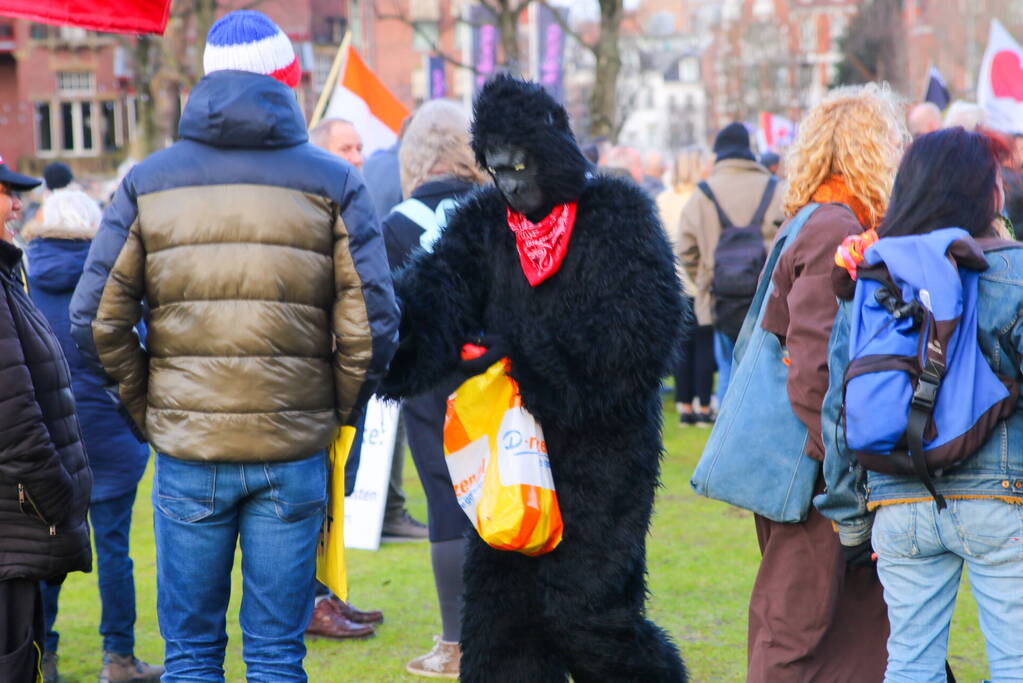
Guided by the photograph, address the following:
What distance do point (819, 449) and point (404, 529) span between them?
414cm

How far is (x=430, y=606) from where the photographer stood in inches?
243

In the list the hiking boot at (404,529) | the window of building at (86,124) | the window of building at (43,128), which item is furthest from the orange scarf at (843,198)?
the window of building at (86,124)

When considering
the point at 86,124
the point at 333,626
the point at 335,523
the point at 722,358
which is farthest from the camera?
the point at 86,124

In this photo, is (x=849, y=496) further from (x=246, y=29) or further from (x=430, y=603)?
(x=430, y=603)

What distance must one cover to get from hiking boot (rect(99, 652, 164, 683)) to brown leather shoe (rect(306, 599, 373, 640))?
2.57 ft

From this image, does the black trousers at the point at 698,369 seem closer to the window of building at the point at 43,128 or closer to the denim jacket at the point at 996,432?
the denim jacket at the point at 996,432

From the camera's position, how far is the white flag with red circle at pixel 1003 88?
34.6 ft

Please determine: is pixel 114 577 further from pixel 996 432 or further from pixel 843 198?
pixel 996 432

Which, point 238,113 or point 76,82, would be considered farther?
point 76,82

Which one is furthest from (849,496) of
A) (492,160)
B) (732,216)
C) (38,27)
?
(38,27)

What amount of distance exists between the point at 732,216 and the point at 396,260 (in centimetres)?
465

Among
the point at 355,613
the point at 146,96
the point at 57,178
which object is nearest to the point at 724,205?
the point at 355,613

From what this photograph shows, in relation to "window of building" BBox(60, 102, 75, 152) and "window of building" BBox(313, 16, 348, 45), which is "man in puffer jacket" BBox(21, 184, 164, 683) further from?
"window of building" BBox(60, 102, 75, 152)

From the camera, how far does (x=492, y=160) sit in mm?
3889
